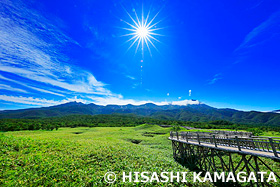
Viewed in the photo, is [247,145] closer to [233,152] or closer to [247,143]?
[247,143]

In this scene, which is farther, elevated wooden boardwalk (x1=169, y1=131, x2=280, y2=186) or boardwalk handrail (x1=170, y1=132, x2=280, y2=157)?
elevated wooden boardwalk (x1=169, y1=131, x2=280, y2=186)

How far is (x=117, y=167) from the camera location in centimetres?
1396

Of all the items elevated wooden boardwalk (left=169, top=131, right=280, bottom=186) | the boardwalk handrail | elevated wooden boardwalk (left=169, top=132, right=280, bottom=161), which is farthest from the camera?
elevated wooden boardwalk (left=169, top=131, right=280, bottom=186)

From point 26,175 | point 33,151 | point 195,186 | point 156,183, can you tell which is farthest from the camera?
point 33,151

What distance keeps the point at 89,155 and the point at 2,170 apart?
26.3ft

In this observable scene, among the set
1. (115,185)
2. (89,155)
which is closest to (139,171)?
(115,185)

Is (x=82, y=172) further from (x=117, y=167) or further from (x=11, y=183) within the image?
(x=11, y=183)

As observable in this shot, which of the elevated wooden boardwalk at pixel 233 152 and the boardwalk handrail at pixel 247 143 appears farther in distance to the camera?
the elevated wooden boardwalk at pixel 233 152

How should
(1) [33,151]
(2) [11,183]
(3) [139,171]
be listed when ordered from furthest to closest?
(1) [33,151] → (3) [139,171] → (2) [11,183]

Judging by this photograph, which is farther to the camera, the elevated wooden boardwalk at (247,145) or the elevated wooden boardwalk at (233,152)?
the elevated wooden boardwalk at (233,152)

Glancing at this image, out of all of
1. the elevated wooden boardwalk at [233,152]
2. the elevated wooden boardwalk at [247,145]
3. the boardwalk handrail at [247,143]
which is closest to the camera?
the elevated wooden boardwalk at [247,145]

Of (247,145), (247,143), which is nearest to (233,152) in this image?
(247,145)

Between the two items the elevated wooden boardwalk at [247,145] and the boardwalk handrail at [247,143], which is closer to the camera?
the elevated wooden boardwalk at [247,145]

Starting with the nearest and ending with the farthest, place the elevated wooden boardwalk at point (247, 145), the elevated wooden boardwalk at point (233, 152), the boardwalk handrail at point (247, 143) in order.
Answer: the elevated wooden boardwalk at point (247, 145) → the boardwalk handrail at point (247, 143) → the elevated wooden boardwalk at point (233, 152)
